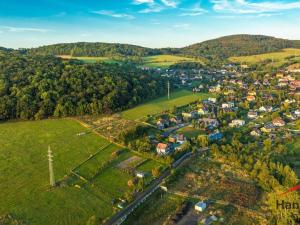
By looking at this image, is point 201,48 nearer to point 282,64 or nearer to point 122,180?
point 282,64

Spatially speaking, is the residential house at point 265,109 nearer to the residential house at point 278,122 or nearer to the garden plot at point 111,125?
the residential house at point 278,122

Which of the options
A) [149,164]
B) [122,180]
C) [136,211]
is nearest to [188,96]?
[149,164]

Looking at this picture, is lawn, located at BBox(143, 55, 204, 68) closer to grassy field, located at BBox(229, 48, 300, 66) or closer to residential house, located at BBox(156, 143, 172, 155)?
grassy field, located at BBox(229, 48, 300, 66)

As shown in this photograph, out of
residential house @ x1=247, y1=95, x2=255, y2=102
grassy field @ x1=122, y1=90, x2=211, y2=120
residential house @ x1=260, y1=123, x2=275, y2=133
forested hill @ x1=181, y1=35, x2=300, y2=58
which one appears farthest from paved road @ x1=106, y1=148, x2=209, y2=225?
forested hill @ x1=181, y1=35, x2=300, y2=58

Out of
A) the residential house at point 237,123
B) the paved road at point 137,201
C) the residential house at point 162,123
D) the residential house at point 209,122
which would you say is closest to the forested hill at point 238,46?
the residential house at point 237,123

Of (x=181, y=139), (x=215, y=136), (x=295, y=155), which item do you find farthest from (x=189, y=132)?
(x=295, y=155)

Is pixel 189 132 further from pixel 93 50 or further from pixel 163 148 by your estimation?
pixel 93 50
